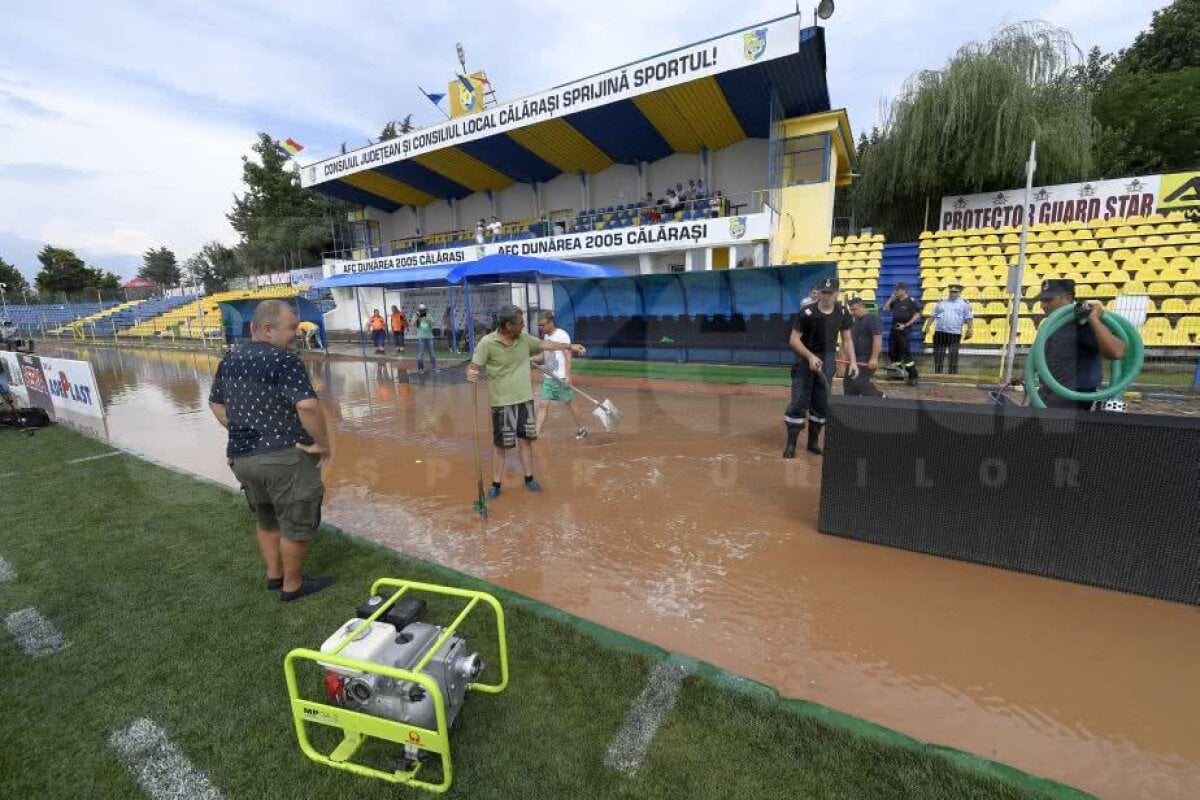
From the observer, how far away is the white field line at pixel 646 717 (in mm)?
2195

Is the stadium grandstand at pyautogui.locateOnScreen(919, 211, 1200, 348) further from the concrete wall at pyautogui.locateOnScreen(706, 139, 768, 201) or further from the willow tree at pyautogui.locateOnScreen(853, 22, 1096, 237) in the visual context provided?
the concrete wall at pyautogui.locateOnScreen(706, 139, 768, 201)

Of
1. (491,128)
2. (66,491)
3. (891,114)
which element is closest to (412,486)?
(66,491)

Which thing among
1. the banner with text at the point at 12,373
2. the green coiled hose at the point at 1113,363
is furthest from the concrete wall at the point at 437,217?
the green coiled hose at the point at 1113,363

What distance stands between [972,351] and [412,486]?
13.0 metres

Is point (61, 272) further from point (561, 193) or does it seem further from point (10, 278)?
point (561, 193)

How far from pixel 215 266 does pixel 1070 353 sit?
246 feet

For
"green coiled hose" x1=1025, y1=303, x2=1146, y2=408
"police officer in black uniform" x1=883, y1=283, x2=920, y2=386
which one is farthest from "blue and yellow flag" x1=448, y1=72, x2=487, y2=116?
"green coiled hose" x1=1025, y1=303, x2=1146, y2=408

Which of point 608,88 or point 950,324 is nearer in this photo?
point 950,324

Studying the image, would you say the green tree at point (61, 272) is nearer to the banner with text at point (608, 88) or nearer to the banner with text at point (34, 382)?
the banner with text at point (608, 88)

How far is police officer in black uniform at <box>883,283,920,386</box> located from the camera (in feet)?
31.4

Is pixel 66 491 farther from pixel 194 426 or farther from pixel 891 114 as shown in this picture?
pixel 891 114

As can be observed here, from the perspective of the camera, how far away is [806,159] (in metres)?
18.1

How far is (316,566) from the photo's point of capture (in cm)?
396

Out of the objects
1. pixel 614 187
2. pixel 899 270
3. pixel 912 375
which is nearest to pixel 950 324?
pixel 912 375
